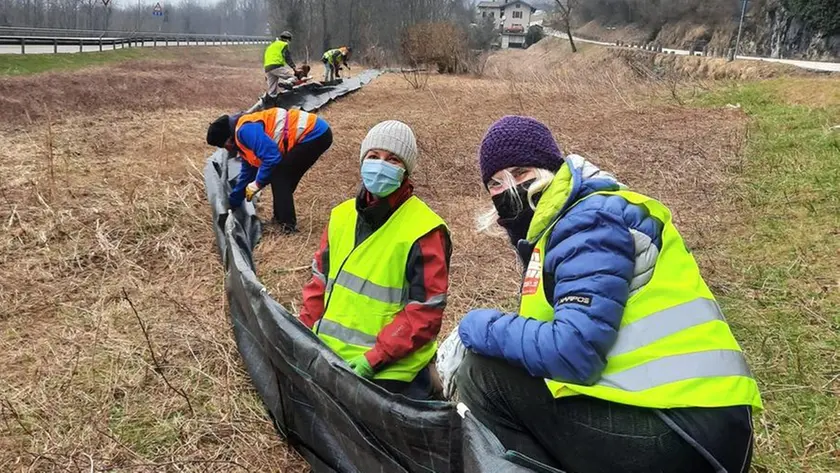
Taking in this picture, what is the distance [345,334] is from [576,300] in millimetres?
1249

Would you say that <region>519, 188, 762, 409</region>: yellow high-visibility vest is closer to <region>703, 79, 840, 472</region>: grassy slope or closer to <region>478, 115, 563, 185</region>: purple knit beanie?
<region>478, 115, 563, 185</region>: purple knit beanie

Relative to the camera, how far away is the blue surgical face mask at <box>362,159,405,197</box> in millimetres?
2717

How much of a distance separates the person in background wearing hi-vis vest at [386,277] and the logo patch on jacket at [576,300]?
91cm

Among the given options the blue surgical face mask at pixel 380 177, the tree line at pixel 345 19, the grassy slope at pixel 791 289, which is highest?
the tree line at pixel 345 19

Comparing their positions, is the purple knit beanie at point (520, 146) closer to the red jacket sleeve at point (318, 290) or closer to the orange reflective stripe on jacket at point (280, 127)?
the red jacket sleeve at point (318, 290)

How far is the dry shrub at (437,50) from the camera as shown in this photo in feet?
81.1

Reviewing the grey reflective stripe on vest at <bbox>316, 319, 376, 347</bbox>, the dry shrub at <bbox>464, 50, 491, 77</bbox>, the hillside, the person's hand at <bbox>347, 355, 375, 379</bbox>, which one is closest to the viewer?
the person's hand at <bbox>347, 355, 375, 379</bbox>

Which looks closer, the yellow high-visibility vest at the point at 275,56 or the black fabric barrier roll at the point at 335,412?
the black fabric barrier roll at the point at 335,412

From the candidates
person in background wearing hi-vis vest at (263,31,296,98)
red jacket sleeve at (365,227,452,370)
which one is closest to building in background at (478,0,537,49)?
person in background wearing hi-vis vest at (263,31,296,98)

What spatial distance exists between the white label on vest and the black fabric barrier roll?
39 centimetres

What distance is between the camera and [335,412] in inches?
91.4

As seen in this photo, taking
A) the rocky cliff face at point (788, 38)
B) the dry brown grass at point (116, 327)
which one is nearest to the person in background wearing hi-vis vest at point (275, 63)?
the dry brown grass at point (116, 327)

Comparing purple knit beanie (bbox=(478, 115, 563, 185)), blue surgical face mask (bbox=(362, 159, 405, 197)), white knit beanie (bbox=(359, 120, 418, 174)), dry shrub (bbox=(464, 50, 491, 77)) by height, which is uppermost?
dry shrub (bbox=(464, 50, 491, 77))

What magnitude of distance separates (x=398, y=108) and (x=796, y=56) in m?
25.4
